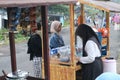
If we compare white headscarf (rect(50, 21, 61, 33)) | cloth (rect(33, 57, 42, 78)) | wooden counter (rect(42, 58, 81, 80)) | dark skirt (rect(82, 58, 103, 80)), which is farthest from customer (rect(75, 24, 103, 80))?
cloth (rect(33, 57, 42, 78))

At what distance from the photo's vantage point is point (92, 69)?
617 centimetres

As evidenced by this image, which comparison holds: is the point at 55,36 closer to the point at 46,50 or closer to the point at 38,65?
the point at 38,65

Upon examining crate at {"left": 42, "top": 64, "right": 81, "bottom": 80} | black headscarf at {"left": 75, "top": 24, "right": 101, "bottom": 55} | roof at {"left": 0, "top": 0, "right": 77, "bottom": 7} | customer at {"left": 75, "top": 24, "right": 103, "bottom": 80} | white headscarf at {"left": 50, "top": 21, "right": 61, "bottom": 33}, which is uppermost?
roof at {"left": 0, "top": 0, "right": 77, "bottom": 7}

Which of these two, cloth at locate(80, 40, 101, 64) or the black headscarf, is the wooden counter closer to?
cloth at locate(80, 40, 101, 64)

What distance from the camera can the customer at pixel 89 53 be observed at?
238 inches

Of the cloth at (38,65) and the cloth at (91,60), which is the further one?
the cloth at (38,65)

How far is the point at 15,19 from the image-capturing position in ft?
14.7

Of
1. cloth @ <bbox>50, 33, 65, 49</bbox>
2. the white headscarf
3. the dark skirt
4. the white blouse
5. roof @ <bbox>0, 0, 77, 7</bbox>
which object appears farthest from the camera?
cloth @ <bbox>50, 33, 65, 49</bbox>

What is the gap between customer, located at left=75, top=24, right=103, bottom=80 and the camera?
19.8ft

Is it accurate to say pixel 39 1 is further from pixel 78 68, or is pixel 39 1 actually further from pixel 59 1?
pixel 78 68

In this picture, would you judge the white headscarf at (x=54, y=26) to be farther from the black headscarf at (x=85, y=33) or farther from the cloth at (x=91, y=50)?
the cloth at (x=91, y=50)

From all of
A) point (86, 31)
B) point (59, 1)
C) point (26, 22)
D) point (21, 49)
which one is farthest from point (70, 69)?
point (21, 49)

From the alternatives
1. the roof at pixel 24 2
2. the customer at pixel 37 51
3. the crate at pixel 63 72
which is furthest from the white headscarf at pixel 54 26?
the roof at pixel 24 2

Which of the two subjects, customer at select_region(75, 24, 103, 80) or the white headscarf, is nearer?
customer at select_region(75, 24, 103, 80)
